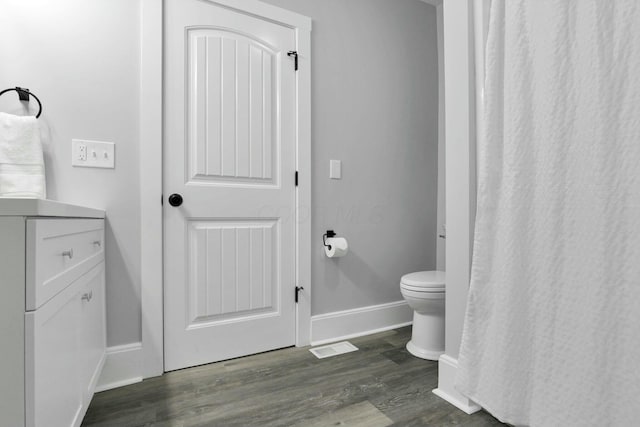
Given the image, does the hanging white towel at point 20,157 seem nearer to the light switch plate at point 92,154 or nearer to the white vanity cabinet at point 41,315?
the light switch plate at point 92,154

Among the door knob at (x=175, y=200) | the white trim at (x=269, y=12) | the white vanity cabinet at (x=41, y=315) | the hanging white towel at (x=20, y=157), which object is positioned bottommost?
the white vanity cabinet at (x=41, y=315)

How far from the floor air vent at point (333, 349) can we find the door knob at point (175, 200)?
1.14 meters

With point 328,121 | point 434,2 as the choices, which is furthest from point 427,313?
point 434,2

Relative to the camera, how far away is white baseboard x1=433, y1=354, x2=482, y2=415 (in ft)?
4.60

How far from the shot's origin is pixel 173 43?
5.66ft

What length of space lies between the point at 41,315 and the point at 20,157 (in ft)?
3.26

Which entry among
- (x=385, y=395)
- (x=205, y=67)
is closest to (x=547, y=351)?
(x=385, y=395)

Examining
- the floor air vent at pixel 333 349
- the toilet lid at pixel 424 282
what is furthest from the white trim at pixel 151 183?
the toilet lid at pixel 424 282

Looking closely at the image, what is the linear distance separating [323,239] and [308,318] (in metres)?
0.50

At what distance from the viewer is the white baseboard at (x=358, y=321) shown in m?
2.14

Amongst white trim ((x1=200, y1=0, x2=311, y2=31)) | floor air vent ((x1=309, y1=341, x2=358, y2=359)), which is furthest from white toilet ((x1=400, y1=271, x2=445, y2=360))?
white trim ((x1=200, y1=0, x2=311, y2=31))

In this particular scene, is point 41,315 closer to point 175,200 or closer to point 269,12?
point 175,200

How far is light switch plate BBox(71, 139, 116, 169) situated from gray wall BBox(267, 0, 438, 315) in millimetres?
1103

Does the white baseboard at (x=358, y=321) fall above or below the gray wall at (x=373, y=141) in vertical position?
below
